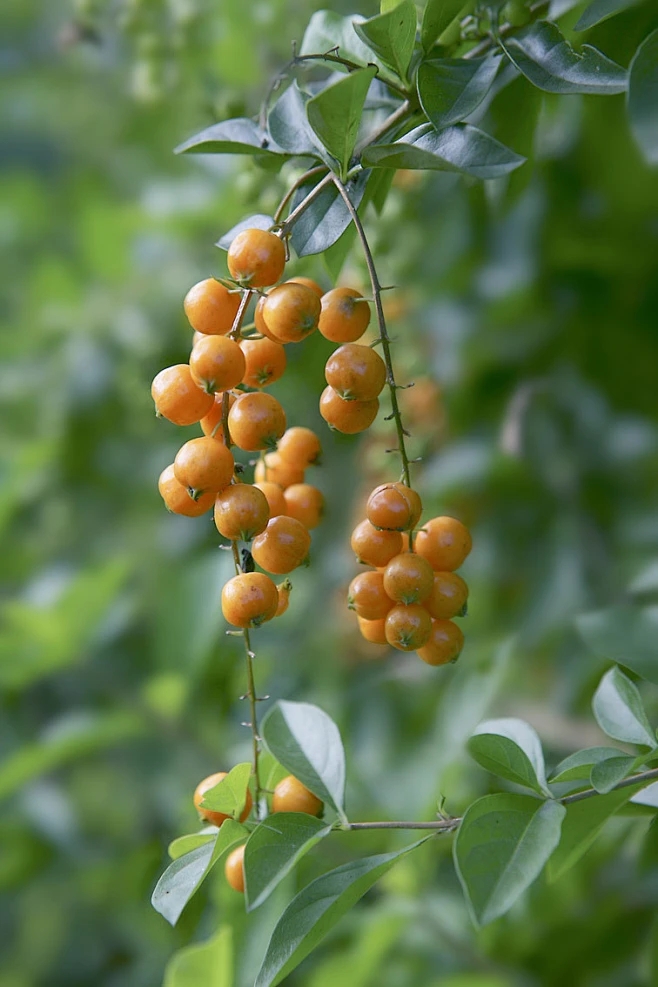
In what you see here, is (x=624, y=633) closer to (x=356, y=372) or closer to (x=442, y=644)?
(x=442, y=644)

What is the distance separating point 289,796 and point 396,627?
142mm

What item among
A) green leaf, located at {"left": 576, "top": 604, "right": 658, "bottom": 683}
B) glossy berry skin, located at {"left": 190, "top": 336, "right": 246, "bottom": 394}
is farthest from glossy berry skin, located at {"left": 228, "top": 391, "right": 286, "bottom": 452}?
green leaf, located at {"left": 576, "top": 604, "right": 658, "bottom": 683}

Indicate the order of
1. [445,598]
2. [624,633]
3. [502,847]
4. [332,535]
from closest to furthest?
1. [502,847]
2. [445,598]
3. [624,633]
4. [332,535]

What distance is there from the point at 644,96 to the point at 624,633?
48 centimetres

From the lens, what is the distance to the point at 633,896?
119cm

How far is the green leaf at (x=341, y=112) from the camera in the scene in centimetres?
56

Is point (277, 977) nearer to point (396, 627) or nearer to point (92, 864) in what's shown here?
point (396, 627)

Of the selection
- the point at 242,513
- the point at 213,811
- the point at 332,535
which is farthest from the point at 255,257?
the point at 332,535

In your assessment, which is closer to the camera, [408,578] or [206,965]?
[408,578]

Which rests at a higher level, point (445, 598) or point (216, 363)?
point (216, 363)

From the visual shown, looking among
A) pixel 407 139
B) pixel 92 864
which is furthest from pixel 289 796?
pixel 92 864

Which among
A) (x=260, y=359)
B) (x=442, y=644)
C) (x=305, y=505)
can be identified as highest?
(x=260, y=359)

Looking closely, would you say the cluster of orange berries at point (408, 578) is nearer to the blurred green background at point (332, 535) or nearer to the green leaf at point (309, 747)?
the green leaf at point (309, 747)

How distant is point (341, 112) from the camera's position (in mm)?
584
